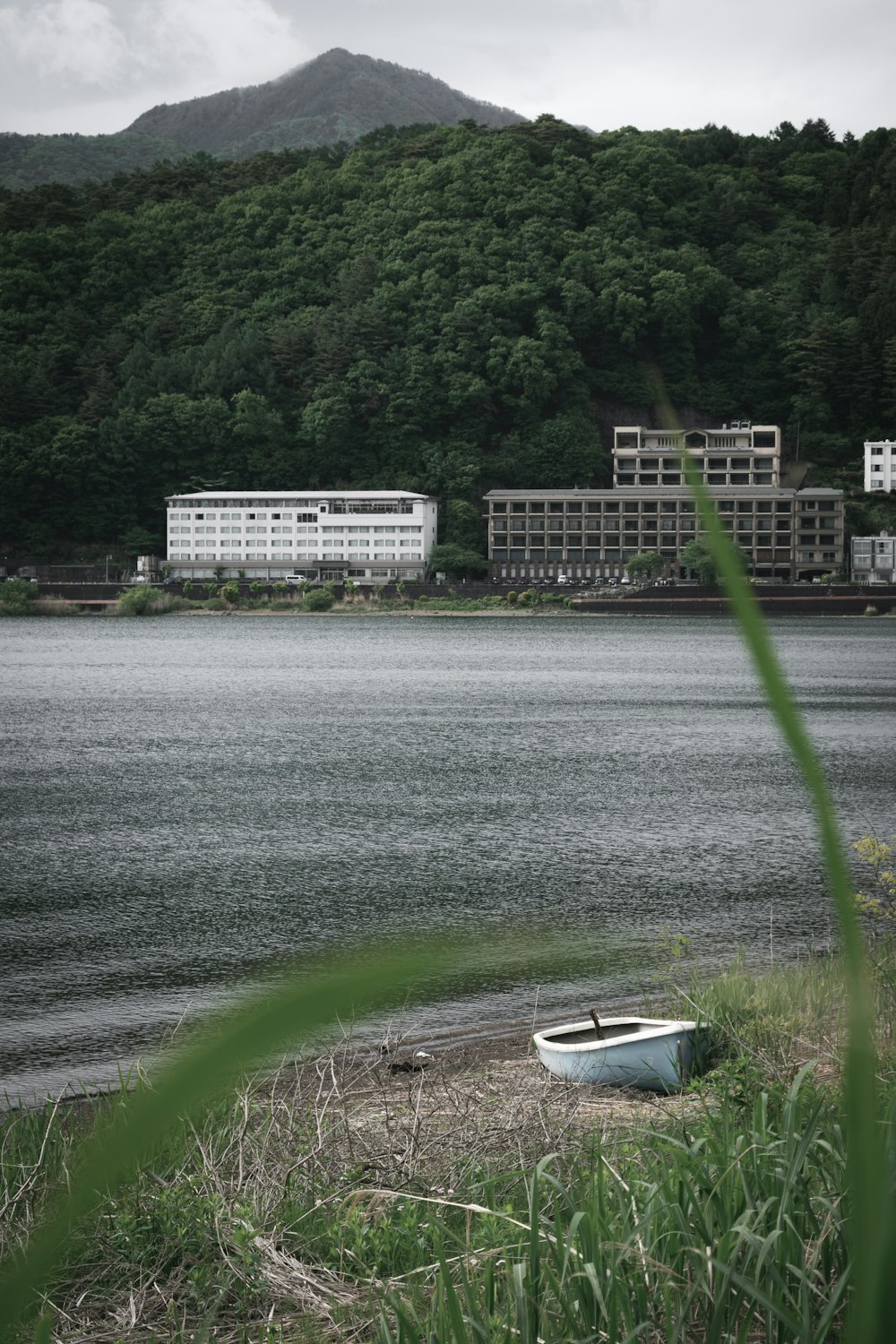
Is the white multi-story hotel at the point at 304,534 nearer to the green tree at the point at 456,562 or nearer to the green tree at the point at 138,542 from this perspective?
the green tree at the point at 456,562

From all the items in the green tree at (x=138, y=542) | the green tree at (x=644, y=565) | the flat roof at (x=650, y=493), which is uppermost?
the flat roof at (x=650, y=493)

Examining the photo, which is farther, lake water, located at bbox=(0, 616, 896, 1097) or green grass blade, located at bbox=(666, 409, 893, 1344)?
lake water, located at bbox=(0, 616, 896, 1097)

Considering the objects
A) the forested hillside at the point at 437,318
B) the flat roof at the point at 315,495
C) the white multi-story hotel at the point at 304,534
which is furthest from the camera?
the forested hillside at the point at 437,318

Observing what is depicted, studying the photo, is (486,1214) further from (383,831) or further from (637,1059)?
(383,831)

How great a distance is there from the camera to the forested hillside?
327 feet

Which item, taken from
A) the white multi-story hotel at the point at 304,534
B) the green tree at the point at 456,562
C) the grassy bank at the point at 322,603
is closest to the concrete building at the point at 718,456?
the green tree at the point at 456,562

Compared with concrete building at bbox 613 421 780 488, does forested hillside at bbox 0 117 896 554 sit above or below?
above

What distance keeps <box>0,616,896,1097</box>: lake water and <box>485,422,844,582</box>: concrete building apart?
46.2 metres

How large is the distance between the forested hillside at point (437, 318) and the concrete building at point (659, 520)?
403 centimetres

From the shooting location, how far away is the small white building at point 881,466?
308 feet

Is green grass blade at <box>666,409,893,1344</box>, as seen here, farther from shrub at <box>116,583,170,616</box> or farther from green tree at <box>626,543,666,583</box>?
shrub at <box>116,583,170,616</box>

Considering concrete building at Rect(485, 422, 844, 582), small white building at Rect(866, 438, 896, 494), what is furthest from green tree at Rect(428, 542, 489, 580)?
small white building at Rect(866, 438, 896, 494)

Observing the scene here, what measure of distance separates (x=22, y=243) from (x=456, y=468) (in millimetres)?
46641

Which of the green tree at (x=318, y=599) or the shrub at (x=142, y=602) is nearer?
the green tree at (x=318, y=599)
